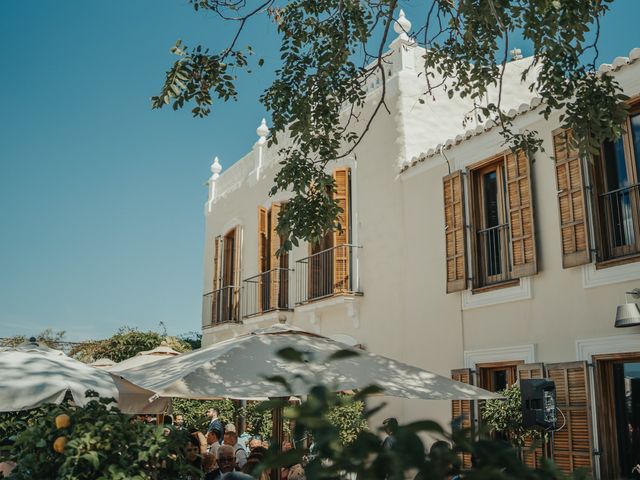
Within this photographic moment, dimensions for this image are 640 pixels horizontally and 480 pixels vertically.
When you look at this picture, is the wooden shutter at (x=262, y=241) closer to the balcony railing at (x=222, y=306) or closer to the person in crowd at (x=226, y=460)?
the balcony railing at (x=222, y=306)

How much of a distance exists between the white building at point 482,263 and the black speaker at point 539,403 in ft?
1.93

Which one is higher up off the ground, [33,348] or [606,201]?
A: [606,201]

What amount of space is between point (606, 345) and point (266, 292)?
8.71 metres

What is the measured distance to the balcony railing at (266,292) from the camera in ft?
48.6

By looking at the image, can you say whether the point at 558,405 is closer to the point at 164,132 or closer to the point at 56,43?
the point at 164,132

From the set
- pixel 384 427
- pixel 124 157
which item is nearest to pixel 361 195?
pixel 124 157

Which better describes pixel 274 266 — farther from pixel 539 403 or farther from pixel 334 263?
pixel 539 403

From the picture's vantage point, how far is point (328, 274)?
13.1 metres

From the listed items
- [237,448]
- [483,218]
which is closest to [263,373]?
[237,448]

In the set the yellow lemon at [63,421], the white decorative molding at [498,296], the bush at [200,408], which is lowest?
the bush at [200,408]

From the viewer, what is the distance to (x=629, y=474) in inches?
314

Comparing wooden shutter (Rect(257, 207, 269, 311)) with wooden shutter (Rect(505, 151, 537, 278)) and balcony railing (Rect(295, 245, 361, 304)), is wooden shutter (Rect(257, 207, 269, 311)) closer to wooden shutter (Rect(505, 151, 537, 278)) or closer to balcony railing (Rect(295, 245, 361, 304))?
balcony railing (Rect(295, 245, 361, 304))

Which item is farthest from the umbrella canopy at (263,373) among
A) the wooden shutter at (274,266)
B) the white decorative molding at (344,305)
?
the wooden shutter at (274,266)

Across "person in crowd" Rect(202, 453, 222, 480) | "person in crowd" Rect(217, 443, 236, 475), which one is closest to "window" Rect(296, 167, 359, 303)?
"person in crowd" Rect(202, 453, 222, 480)
